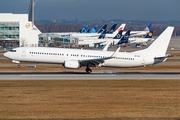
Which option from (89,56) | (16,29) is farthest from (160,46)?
(16,29)

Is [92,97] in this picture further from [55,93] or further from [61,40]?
[61,40]

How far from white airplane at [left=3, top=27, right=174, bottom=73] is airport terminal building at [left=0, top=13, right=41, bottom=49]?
272 ft

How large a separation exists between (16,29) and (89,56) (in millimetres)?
87416

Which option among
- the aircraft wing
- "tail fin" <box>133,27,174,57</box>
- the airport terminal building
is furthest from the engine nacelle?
the airport terminal building

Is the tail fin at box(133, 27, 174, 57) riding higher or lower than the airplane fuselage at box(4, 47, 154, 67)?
higher

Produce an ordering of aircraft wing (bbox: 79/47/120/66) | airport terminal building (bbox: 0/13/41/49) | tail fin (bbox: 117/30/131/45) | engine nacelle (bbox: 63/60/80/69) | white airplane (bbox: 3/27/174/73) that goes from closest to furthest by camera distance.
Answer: engine nacelle (bbox: 63/60/80/69)
aircraft wing (bbox: 79/47/120/66)
white airplane (bbox: 3/27/174/73)
airport terminal building (bbox: 0/13/41/49)
tail fin (bbox: 117/30/131/45)

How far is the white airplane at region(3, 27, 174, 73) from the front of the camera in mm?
53219

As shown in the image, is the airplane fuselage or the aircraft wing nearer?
the aircraft wing

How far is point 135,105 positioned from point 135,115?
3819 mm

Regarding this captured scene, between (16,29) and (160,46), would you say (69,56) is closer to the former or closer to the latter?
(160,46)

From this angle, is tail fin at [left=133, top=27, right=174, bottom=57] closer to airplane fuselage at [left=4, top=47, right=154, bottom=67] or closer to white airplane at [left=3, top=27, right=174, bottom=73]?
white airplane at [left=3, top=27, right=174, bottom=73]

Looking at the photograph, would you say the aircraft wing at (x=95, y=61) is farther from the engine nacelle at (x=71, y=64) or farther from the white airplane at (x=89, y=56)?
the engine nacelle at (x=71, y=64)

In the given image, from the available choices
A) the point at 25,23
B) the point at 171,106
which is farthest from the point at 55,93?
the point at 25,23

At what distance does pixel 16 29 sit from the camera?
139 m
